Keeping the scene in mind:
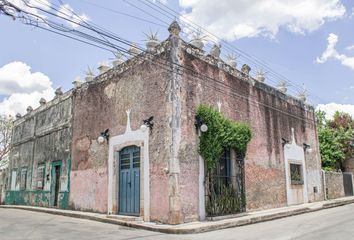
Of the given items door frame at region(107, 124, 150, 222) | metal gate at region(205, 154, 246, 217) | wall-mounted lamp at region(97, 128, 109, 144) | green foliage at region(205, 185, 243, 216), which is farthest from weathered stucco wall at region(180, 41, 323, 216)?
wall-mounted lamp at region(97, 128, 109, 144)

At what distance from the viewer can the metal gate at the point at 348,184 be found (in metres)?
19.8

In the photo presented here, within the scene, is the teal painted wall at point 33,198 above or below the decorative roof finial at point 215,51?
below

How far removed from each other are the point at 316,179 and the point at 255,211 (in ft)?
19.9

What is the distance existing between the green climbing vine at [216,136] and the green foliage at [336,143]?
1305 cm

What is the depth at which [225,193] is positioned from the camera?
34.8ft

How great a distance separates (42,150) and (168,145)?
959 cm

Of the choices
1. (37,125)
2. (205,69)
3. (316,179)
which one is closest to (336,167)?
(316,179)

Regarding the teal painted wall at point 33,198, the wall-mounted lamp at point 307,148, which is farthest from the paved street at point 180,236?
the wall-mounted lamp at point 307,148

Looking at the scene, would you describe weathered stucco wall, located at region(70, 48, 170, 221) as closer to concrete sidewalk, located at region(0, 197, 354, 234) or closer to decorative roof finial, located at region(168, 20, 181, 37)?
concrete sidewalk, located at region(0, 197, 354, 234)

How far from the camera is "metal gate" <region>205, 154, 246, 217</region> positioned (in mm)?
9992

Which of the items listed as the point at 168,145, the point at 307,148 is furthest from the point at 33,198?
the point at 307,148

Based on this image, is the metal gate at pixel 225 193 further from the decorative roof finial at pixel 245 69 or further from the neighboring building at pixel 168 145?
the decorative roof finial at pixel 245 69

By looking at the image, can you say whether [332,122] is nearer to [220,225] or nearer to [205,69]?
[205,69]

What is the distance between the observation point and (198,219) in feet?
31.1
